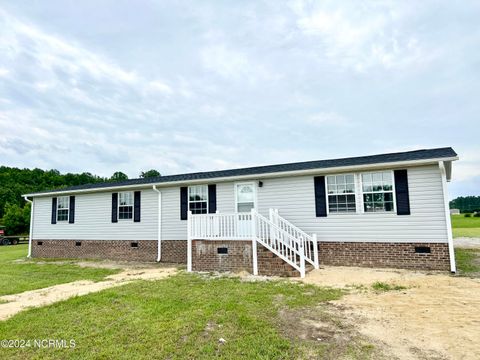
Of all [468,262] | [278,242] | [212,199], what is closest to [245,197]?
[212,199]

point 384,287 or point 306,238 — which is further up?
point 306,238

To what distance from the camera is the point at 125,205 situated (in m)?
12.6

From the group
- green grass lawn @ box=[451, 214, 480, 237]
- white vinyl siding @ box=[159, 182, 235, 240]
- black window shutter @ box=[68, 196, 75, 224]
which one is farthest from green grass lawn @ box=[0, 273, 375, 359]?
green grass lawn @ box=[451, 214, 480, 237]

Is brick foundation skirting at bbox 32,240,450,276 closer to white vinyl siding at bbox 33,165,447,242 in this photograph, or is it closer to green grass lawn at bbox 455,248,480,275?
white vinyl siding at bbox 33,165,447,242

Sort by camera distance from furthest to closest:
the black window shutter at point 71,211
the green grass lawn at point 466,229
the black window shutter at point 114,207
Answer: the green grass lawn at point 466,229 < the black window shutter at point 71,211 < the black window shutter at point 114,207

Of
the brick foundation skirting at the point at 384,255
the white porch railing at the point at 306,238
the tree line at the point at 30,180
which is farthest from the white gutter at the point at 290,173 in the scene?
the tree line at the point at 30,180

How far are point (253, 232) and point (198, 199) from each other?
375 cm

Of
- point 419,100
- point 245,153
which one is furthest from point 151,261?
point 245,153

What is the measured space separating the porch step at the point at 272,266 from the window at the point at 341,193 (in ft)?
6.94

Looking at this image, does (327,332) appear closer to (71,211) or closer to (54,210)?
(71,211)

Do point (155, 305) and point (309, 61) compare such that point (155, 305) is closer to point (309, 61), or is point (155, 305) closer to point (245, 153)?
point (309, 61)

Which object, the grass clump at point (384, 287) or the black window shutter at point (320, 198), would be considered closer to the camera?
the grass clump at point (384, 287)

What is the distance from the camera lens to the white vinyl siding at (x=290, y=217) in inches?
315

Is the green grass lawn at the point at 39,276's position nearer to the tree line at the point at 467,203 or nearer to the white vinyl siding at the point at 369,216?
the white vinyl siding at the point at 369,216
